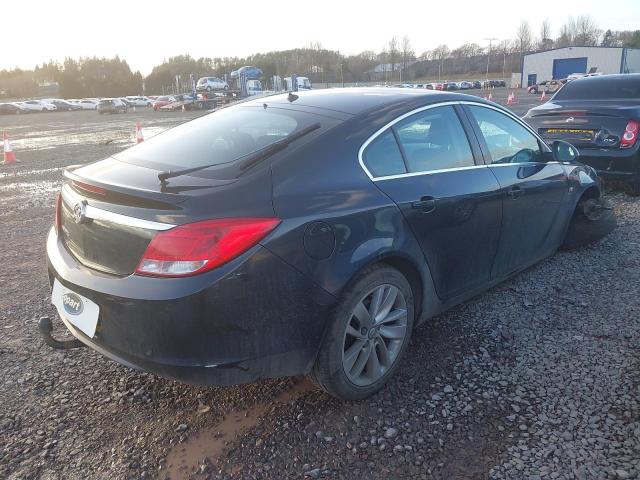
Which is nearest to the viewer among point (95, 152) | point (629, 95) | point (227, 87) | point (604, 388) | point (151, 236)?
point (151, 236)

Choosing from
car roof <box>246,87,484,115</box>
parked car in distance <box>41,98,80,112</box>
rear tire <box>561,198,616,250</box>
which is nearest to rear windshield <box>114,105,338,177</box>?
car roof <box>246,87,484,115</box>

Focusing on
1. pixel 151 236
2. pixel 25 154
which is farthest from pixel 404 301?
pixel 25 154

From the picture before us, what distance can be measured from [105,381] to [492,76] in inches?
4485

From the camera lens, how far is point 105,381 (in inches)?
120

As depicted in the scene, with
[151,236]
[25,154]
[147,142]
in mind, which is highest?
[147,142]

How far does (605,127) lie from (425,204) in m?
4.80

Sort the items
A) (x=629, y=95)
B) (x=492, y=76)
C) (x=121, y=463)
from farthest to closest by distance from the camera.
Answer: (x=492, y=76) → (x=629, y=95) → (x=121, y=463)

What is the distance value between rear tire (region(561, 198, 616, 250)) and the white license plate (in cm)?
405

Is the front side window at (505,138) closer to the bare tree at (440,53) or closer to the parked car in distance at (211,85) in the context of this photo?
the parked car in distance at (211,85)

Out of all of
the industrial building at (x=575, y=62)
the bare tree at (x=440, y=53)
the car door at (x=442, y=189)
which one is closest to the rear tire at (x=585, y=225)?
the car door at (x=442, y=189)

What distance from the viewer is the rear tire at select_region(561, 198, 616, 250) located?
15.7 ft

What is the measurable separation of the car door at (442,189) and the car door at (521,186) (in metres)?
0.15

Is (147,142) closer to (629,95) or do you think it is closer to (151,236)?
(151,236)

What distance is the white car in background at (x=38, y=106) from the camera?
5649 centimetres
